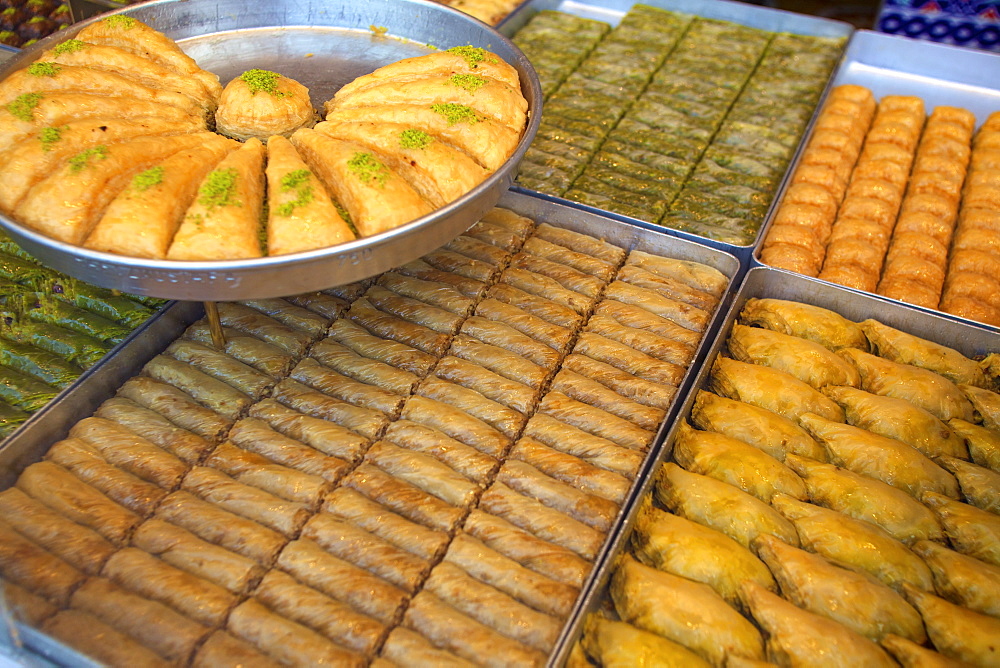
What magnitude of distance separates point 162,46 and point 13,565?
9.45ft

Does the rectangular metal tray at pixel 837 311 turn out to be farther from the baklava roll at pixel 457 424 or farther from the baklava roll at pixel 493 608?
the baklava roll at pixel 493 608

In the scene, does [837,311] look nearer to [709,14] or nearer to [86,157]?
[86,157]

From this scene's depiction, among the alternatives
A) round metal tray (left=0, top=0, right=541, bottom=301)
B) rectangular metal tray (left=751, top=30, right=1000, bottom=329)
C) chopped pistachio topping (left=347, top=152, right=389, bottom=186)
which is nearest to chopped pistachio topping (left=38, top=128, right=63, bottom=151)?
round metal tray (left=0, top=0, right=541, bottom=301)

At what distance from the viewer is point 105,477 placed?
3.66 meters

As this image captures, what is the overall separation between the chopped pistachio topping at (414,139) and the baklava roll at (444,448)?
1.42 m

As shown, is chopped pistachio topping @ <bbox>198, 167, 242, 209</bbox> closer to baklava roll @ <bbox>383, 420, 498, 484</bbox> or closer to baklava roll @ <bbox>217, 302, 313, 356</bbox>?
baklava roll @ <bbox>217, 302, 313, 356</bbox>

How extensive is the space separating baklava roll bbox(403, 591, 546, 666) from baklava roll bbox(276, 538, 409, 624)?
0.32 feet

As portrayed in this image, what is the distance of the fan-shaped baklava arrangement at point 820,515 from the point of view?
3.31m

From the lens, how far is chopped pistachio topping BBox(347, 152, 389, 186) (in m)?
3.65

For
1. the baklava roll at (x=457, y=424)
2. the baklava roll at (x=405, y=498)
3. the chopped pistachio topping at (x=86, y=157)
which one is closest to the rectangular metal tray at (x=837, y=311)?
the baklava roll at (x=457, y=424)

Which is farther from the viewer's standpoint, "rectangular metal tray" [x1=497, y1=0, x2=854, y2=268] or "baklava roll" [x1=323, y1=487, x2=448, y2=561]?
"rectangular metal tray" [x1=497, y1=0, x2=854, y2=268]

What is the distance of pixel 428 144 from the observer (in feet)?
13.0

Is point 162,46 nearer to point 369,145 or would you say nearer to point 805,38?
point 369,145

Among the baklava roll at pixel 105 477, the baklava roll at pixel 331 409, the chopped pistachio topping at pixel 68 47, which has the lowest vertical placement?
the baklava roll at pixel 331 409
